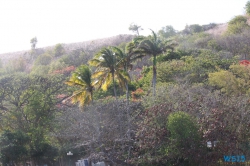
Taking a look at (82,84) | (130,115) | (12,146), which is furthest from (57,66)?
(12,146)

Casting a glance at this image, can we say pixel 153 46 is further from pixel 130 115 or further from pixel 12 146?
pixel 12 146

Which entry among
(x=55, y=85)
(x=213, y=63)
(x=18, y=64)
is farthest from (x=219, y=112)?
(x=18, y=64)

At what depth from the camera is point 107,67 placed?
88.8 ft

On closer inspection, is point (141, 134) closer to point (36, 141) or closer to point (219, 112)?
point (219, 112)

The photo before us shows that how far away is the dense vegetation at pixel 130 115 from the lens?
17.6 m

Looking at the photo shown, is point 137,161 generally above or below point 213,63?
below

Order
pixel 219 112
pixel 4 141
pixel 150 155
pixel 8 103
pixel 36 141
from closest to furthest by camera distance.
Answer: pixel 219 112 → pixel 150 155 → pixel 4 141 → pixel 36 141 → pixel 8 103

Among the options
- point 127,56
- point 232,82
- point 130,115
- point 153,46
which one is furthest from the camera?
point 232,82

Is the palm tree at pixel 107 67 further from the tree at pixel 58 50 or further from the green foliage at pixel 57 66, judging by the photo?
the tree at pixel 58 50

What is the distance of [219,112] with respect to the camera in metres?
17.3

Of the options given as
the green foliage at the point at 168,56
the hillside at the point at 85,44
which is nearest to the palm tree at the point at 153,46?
the green foliage at the point at 168,56

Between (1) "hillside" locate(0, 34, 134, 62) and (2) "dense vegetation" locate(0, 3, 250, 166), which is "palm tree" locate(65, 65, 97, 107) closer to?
(2) "dense vegetation" locate(0, 3, 250, 166)

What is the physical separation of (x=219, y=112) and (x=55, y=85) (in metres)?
15.7

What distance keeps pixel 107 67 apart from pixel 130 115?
15.4ft
